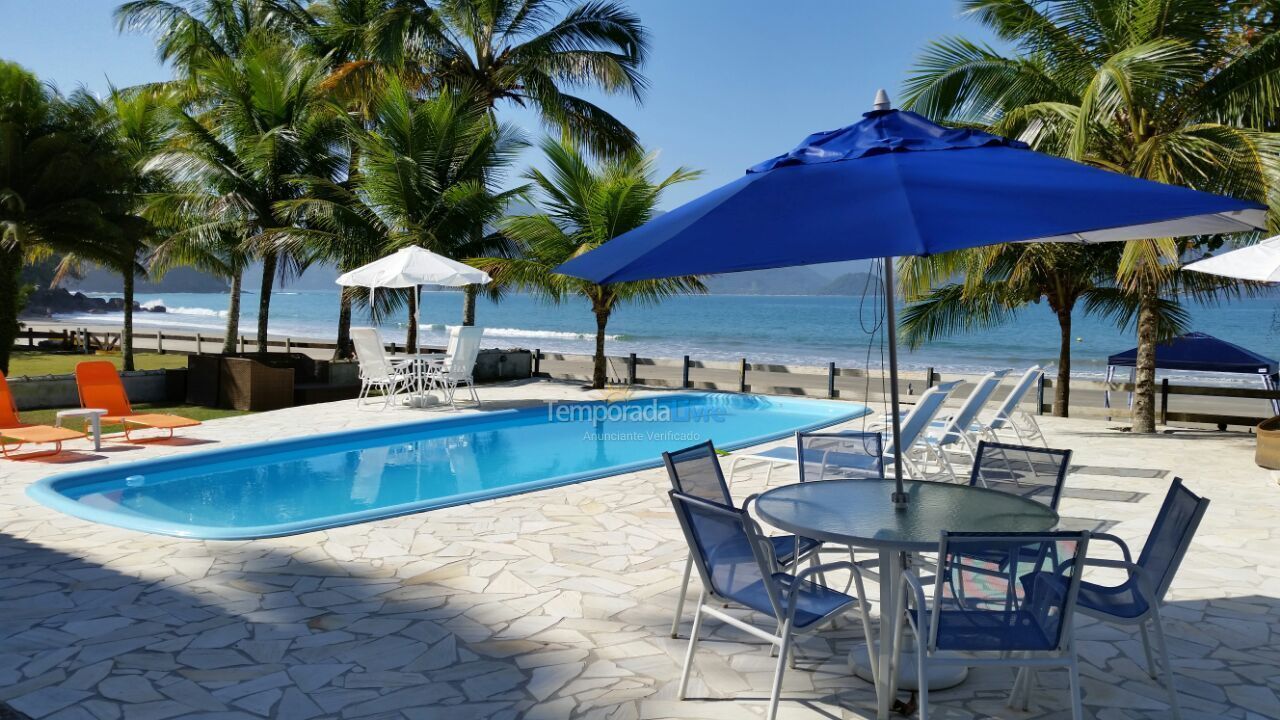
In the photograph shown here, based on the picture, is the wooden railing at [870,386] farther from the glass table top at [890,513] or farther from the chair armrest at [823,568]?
the chair armrest at [823,568]

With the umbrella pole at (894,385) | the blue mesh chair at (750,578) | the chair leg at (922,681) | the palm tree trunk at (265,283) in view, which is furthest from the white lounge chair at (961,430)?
the palm tree trunk at (265,283)

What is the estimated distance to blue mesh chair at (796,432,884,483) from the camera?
16.4ft

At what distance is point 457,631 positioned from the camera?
13.6 feet

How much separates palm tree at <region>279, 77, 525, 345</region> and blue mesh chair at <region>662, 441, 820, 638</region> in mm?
12077

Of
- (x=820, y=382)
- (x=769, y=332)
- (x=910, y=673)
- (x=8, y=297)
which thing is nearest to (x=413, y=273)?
(x=8, y=297)

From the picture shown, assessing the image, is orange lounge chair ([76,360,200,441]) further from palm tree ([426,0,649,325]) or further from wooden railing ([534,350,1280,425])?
palm tree ([426,0,649,325])

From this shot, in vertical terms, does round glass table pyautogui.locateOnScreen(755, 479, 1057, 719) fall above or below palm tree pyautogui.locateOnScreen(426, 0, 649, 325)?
below

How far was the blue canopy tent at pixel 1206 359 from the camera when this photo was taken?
13.1m

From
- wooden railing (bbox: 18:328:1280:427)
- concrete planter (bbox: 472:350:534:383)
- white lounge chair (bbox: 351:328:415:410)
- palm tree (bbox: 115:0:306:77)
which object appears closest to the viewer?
wooden railing (bbox: 18:328:1280:427)

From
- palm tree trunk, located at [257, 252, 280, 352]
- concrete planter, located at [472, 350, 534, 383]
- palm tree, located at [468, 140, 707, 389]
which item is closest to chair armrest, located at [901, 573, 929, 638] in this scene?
palm tree, located at [468, 140, 707, 389]

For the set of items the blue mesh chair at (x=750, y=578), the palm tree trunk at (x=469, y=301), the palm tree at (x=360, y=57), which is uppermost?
the palm tree at (x=360, y=57)

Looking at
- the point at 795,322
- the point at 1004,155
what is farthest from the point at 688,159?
the point at 795,322

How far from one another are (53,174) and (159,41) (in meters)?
10.9

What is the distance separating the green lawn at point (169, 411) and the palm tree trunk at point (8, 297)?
1.79m
